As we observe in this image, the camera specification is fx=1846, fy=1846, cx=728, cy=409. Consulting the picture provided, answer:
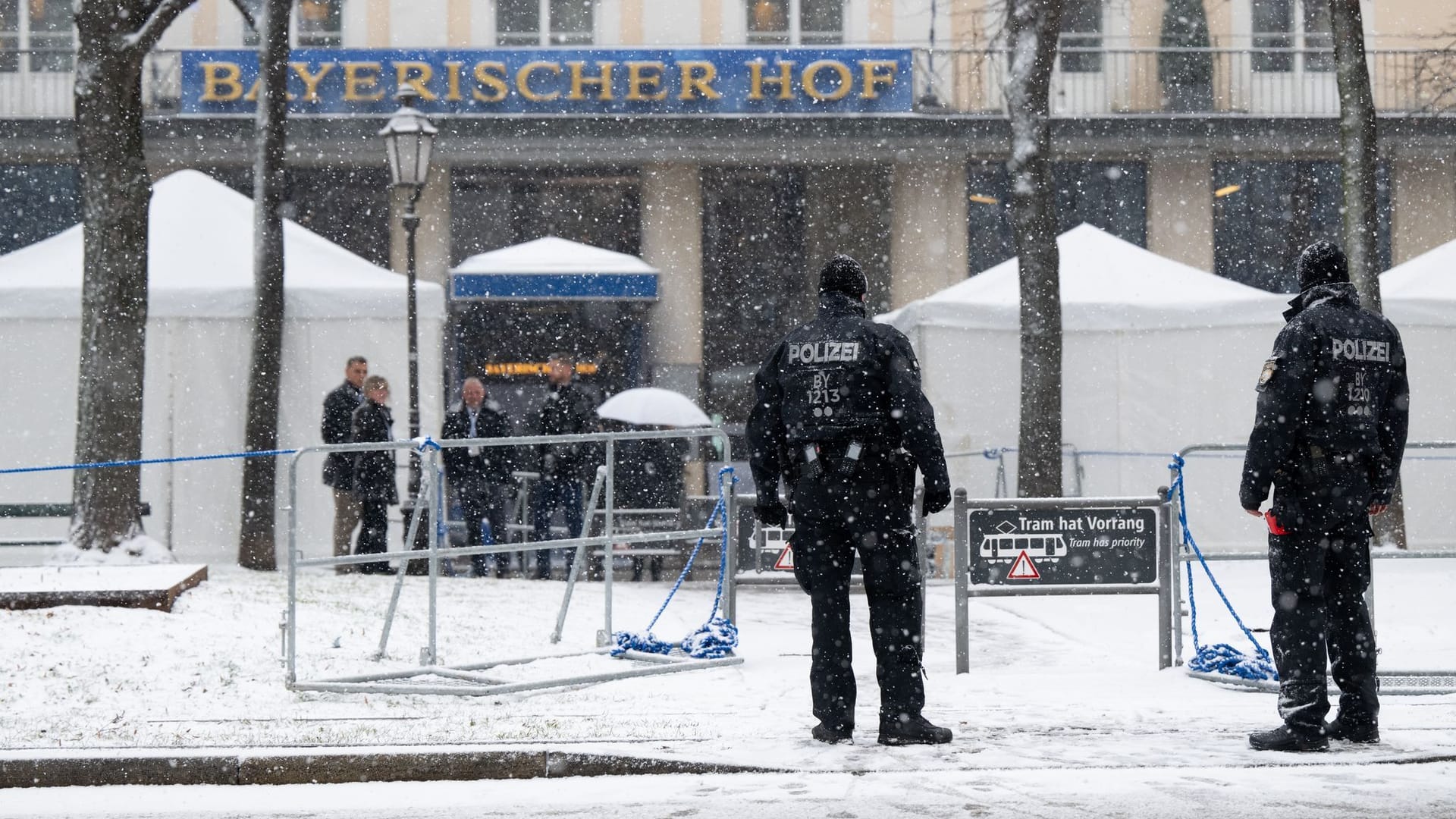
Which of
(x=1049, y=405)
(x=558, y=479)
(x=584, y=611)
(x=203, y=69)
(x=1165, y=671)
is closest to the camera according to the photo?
(x=1165, y=671)

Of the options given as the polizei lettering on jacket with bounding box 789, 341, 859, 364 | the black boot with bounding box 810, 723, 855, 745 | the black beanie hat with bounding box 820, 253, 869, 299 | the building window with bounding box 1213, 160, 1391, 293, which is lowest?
the black boot with bounding box 810, 723, 855, 745

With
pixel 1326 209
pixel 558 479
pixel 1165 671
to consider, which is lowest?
pixel 1165 671

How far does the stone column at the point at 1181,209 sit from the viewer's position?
27.3m

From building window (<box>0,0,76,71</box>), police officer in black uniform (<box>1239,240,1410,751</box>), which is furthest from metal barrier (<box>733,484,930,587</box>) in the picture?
building window (<box>0,0,76,71</box>)

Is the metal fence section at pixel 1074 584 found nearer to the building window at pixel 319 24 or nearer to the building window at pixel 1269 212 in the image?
the building window at pixel 1269 212

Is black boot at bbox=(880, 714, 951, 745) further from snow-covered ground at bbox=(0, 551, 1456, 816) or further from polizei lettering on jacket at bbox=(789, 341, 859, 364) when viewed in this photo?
polizei lettering on jacket at bbox=(789, 341, 859, 364)

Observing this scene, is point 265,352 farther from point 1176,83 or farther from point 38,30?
point 1176,83

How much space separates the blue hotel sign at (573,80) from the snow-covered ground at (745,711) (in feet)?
44.0

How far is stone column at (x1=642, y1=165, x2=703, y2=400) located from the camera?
26.5 metres

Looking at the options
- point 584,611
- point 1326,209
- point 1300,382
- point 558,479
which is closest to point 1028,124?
point 558,479

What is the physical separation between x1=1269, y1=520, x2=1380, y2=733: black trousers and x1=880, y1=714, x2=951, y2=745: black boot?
4.08 feet

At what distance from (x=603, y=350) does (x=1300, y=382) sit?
19758mm

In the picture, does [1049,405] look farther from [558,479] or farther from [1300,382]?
[1300,382]

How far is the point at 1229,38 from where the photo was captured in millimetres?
27219
